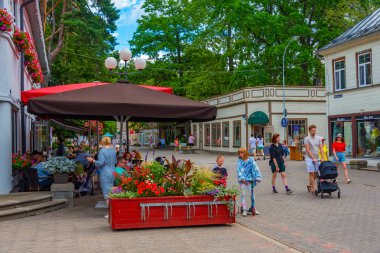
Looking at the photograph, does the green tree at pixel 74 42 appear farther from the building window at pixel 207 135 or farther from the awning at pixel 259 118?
the building window at pixel 207 135

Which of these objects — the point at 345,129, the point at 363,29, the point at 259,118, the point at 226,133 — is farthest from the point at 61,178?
the point at 226,133

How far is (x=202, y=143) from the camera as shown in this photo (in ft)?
167

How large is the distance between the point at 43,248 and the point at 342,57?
20.8 metres

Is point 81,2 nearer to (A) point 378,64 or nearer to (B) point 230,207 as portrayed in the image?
(A) point 378,64

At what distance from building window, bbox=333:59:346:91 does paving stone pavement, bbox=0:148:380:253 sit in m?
14.0

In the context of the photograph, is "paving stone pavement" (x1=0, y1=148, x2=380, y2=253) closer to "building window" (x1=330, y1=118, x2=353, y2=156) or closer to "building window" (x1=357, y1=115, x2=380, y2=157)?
"building window" (x1=357, y1=115, x2=380, y2=157)

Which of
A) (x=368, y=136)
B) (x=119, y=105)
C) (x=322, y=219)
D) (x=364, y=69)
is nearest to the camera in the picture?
(x=322, y=219)

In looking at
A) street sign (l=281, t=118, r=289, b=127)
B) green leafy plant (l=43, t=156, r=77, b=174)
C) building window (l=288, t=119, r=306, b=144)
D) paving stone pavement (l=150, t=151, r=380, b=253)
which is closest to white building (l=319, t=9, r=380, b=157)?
paving stone pavement (l=150, t=151, r=380, b=253)

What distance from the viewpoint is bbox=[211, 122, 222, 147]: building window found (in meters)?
44.8

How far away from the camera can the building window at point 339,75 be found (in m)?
24.3

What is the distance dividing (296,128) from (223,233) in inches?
1180

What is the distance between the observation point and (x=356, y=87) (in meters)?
23.0

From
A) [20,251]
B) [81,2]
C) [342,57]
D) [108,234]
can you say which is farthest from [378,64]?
[81,2]

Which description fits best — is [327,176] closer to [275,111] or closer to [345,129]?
[345,129]
